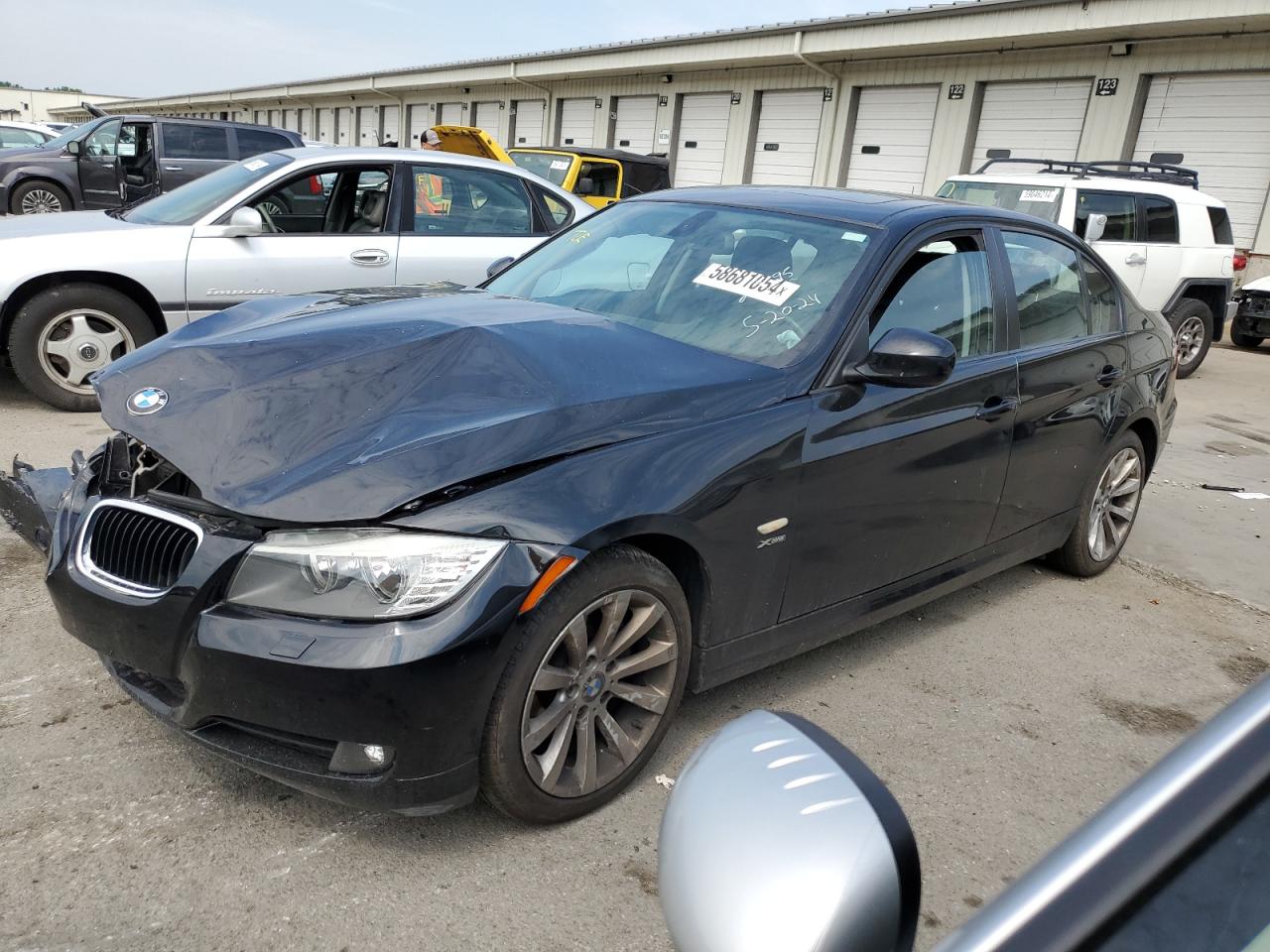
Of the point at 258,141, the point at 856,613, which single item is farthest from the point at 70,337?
the point at 258,141

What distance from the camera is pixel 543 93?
28.5m

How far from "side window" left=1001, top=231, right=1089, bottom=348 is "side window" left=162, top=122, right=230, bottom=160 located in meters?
11.2

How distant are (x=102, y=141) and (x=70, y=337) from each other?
1005 cm

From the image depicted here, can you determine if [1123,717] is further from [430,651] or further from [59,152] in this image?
[59,152]

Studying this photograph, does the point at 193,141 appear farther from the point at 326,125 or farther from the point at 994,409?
the point at 326,125

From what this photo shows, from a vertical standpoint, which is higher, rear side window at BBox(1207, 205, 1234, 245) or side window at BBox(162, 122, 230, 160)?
rear side window at BBox(1207, 205, 1234, 245)

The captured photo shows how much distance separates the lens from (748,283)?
10.7 ft

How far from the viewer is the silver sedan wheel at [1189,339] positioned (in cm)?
1085

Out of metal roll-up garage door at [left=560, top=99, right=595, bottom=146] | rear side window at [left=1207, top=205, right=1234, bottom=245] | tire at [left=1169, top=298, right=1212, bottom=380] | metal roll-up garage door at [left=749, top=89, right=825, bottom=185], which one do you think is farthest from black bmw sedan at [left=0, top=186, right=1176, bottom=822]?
metal roll-up garage door at [left=560, top=99, right=595, bottom=146]

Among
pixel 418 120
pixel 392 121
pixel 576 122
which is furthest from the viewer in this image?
pixel 392 121

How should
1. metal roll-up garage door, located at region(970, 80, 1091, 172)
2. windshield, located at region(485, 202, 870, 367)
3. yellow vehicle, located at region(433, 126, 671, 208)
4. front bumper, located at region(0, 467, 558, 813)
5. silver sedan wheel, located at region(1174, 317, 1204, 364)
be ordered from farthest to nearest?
metal roll-up garage door, located at region(970, 80, 1091, 172) < yellow vehicle, located at region(433, 126, 671, 208) < silver sedan wheel, located at region(1174, 317, 1204, 364) < windshield, located at region(485, 202, 870, 367) < front bumper, located at region(0, 467, 558, 813)

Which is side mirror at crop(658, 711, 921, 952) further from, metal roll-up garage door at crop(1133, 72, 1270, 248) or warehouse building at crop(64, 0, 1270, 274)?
metal roll-up garage door at crop(1133, 72, 1270, 248)

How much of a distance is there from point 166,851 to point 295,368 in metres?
1.26

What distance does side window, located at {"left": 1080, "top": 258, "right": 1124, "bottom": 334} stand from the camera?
4285mm
